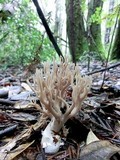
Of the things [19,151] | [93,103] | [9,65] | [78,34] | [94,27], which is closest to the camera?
[19,151]

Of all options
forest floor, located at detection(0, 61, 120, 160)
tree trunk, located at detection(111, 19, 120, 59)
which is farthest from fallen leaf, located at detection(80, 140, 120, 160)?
tree trunk, located at detection(111, 19, 120, 59)

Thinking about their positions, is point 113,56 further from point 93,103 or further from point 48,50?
point 93,103

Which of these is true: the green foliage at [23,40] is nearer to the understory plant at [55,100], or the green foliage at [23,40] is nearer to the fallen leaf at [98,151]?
the understory plant at [55,100]

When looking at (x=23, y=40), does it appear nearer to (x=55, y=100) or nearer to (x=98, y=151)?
(x=55, y=100)

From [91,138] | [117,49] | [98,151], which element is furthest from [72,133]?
[117,49]

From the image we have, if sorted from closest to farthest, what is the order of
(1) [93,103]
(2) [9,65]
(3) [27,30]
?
1. (1) [93,103]
2. (3) [27,30]
3. (2) [9,65]

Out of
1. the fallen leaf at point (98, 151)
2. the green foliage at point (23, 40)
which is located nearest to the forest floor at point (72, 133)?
the fallen leaf at point (98, 151)

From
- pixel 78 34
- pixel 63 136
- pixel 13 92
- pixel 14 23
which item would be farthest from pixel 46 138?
pixel 78 34

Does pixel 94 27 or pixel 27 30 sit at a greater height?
pixel 94 27

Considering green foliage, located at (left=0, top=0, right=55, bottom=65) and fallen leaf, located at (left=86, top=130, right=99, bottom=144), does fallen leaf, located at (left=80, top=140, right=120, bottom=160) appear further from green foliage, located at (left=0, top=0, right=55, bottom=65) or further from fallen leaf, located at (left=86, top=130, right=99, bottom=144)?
green foliage, located at (left=0, top=0, right=55, bottom=65)
